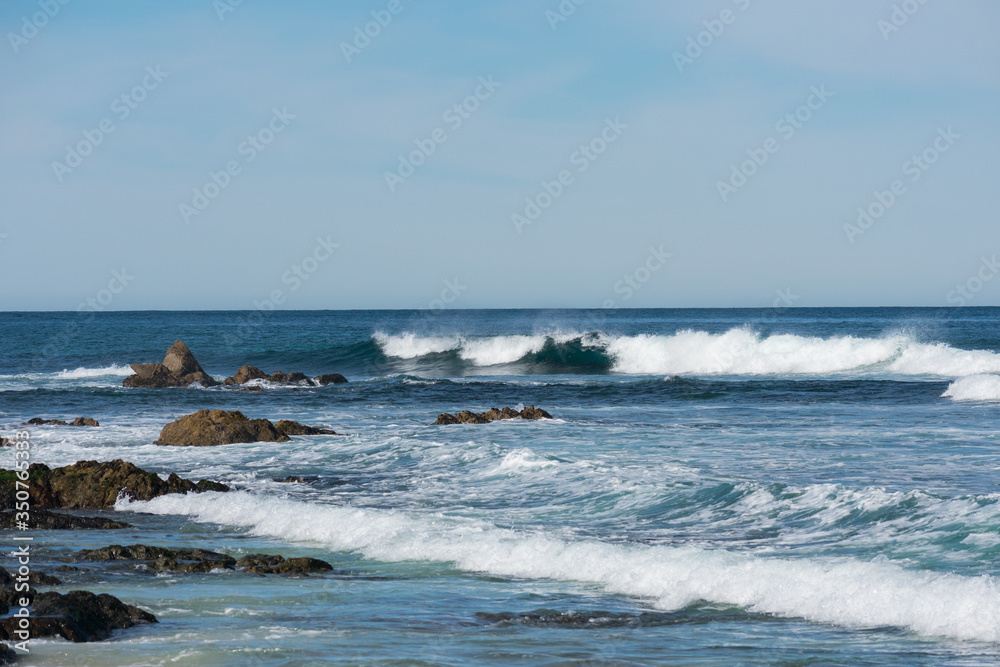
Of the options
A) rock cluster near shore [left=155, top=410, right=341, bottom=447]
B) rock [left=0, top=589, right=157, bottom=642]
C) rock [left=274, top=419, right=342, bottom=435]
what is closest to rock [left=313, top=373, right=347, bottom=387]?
rock [left=274, top=419, right=342, bottom=435]

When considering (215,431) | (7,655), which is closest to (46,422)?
(215,431)

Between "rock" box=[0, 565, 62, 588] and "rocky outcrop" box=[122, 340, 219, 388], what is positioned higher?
"rocky outcrop" box=[122, 340, 219, 388]

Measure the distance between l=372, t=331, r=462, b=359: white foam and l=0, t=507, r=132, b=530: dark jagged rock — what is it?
42.4 meters

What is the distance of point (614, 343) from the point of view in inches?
2032

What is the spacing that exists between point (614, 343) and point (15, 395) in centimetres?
2857

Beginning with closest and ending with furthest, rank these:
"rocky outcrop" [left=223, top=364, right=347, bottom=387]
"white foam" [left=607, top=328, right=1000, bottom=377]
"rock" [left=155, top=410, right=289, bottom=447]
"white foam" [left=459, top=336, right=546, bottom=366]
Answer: "rock" [left=155, top=410, right=289, bottom=447] → "rocky outcrop" [left=223, top=364, right=347, bottom=387] → "white foam" [left=607, top=328, right=1000, bottom=377] → "white foam" [left=459, top=336, right=546, bottom=366]

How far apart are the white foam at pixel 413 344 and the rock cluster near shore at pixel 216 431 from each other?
114ft

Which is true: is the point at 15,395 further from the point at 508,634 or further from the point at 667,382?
the point at 508,634

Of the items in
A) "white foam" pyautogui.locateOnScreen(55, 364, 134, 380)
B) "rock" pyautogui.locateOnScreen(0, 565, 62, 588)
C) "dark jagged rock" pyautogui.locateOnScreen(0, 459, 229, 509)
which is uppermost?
"white foam" pyautogui.locateOnScreen(55, 364, 134, 380)

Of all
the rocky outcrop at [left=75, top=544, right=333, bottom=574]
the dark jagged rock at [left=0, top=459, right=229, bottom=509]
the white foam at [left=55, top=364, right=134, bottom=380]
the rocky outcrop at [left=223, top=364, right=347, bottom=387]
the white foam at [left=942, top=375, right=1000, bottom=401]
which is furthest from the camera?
the white foam at [left=55, top=364, right=134, bottom=380]

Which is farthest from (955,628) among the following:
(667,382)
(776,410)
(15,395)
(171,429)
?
(15,395)

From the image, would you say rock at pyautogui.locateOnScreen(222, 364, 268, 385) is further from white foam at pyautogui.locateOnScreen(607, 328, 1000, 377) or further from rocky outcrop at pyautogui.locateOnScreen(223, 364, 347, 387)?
white foam at pyautogui.locateOnScreen(607, 328, 1000, 377)

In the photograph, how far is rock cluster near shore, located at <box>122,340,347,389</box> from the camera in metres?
35.3

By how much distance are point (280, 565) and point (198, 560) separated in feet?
2.68
